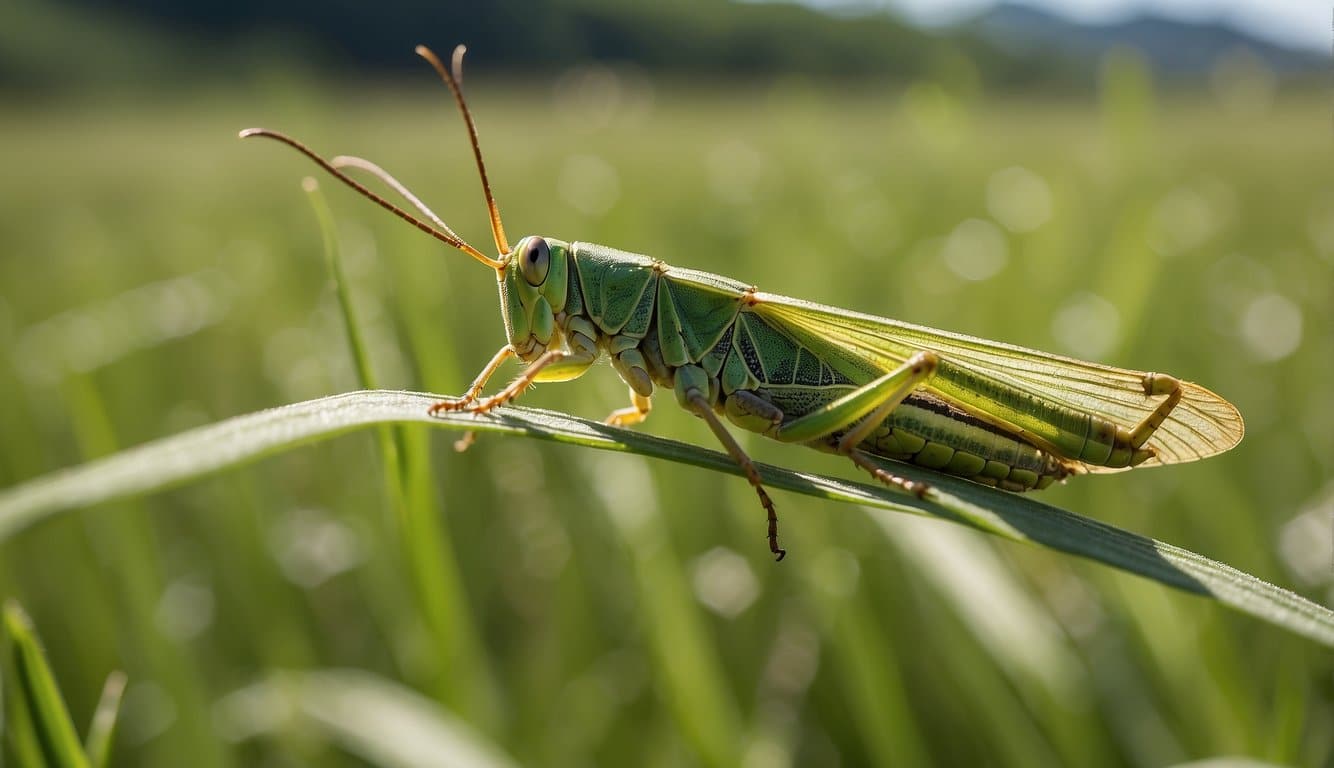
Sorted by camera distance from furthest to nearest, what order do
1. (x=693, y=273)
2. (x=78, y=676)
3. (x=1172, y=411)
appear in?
(x=78, y=676) < (x=693, y=273) < (x=1172, y=411)

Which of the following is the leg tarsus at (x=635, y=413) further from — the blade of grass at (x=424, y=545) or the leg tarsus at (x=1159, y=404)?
the leg tarsus at (x=1159, y=404)

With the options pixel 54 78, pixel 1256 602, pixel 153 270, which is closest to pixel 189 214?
pixel 153 270

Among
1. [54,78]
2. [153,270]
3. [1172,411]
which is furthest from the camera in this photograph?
[54,78]

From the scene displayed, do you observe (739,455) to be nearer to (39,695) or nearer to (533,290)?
(533,290)

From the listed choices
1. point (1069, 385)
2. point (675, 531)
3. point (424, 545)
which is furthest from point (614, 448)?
point (675, 531)

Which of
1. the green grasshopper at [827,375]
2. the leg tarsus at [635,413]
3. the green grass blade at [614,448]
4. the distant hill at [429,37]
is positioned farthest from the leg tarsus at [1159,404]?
the distant hill at [429,37]

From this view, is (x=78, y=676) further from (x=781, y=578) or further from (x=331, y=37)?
(x=331, y=37)
